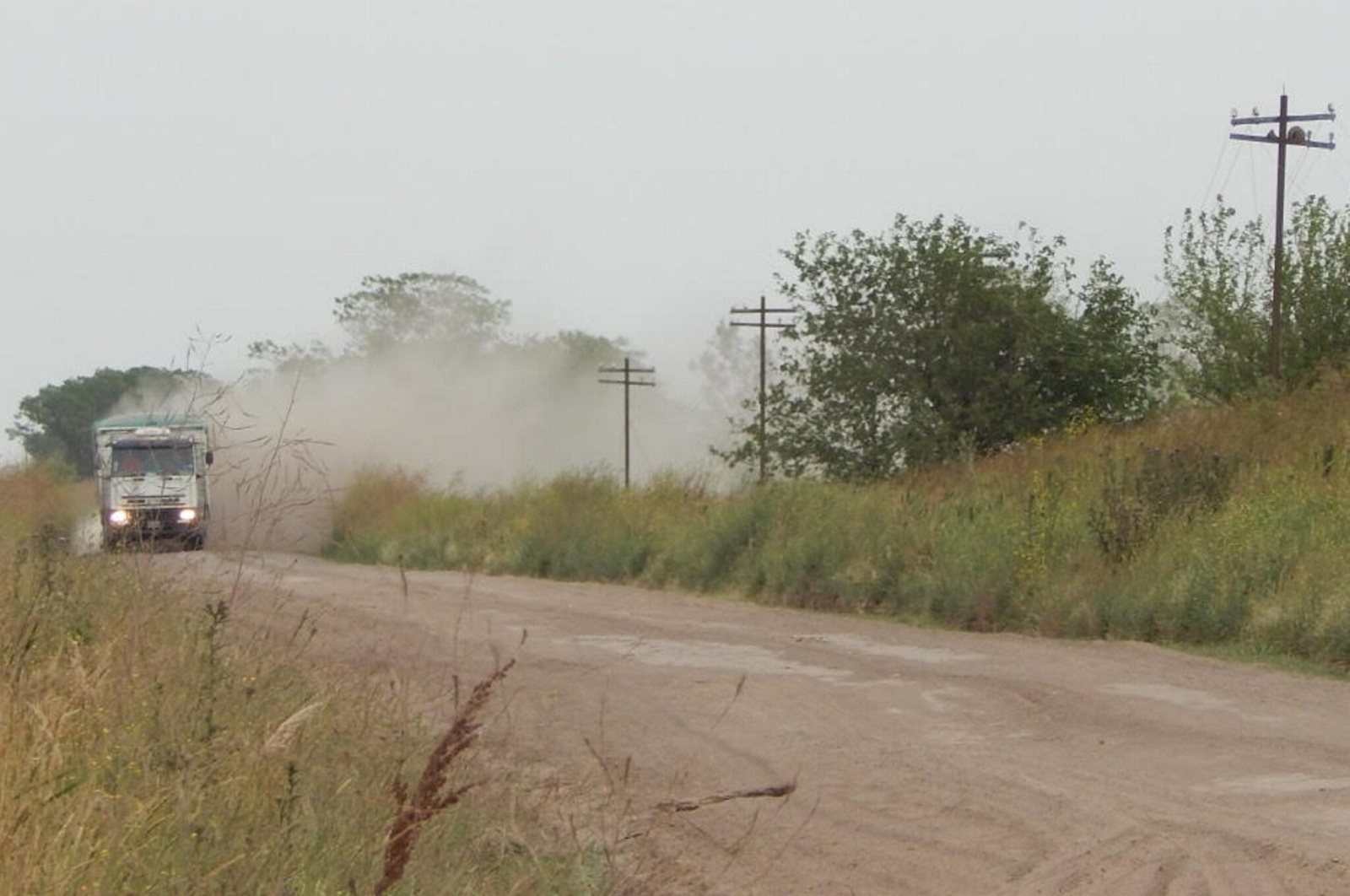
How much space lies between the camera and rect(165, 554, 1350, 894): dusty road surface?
6988 mm

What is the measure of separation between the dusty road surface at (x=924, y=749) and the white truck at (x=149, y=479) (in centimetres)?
52

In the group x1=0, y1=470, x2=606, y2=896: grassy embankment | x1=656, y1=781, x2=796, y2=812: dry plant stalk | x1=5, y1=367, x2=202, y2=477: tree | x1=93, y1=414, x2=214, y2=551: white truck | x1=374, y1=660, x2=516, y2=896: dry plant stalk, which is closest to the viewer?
x1=374, y1=660, x2=516, y2=896: dry plant stalk

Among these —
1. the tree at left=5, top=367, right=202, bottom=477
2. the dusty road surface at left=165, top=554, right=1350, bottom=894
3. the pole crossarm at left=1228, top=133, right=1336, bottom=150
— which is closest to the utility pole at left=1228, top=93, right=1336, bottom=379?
the pole crossarm at left=1228, top=133, right=1336, bottom=150

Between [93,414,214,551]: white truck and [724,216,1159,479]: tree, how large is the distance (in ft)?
42.2

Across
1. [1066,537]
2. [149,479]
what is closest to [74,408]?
[149,479]

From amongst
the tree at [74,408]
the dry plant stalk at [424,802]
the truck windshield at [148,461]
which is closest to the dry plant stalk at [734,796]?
the dry plant stalk at [424,802]

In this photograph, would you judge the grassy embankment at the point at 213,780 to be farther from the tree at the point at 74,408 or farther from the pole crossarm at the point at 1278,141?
the tree at the point at 74,408

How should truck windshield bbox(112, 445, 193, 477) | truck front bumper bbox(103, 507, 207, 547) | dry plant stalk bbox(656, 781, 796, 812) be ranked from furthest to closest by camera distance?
1. truck windshield bbox(112, 445, 193, 477)
2. truck front bumper bbox(103, 507, 207, 547)
3. dry plant stalk bbox(656, 781, 796, 812)

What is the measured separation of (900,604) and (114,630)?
11.4 m

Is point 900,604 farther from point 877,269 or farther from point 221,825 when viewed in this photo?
A: point 877,269

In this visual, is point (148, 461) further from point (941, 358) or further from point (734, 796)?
point (734, 796)

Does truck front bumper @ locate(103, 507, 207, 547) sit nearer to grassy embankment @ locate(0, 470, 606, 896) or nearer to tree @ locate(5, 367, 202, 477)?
grassy embankment @ locate(0, 470, 606, 896)

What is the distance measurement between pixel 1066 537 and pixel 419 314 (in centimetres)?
8619

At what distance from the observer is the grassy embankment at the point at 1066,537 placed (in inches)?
599
